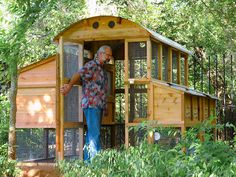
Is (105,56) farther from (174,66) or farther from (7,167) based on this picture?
(7,167)

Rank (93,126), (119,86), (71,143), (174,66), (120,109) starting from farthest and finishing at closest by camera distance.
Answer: (174,66), (119,86), (120,109), (71,143), (93,126)

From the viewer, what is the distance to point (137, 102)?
27.9 feet

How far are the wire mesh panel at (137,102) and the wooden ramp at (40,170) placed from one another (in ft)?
4.81

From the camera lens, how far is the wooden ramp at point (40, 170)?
26.3 ft

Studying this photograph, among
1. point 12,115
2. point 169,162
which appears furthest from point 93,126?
point 169,162

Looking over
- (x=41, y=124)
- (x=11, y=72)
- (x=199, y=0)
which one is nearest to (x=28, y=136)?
(x=41, y=124)

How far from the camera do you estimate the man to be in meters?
8.12

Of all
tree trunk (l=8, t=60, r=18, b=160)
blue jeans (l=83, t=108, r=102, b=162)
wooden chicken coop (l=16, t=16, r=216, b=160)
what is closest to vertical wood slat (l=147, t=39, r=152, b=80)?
wooden chicken coop (l=16, t=16, r=216, b=160)

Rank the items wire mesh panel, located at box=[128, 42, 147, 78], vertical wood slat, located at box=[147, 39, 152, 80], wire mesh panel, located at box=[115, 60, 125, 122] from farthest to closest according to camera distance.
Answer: wire mesh panel, located at box=[115, 60, 125, 122] → wire mesh panel, located at box=[128, 42, 147, 78] → vertical wood slat, located at box=[147, 39, 152, 80]

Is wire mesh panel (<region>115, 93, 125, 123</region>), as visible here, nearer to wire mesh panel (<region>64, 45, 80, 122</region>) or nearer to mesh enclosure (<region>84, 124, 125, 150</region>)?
mesh enclosure (<region>84, 124, 125, 150</region>)

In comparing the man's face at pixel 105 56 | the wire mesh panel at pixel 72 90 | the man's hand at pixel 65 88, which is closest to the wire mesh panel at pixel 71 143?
the wire mesh panel at pixel 72 90

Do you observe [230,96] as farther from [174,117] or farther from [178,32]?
[174,117]

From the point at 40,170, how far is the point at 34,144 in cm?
125

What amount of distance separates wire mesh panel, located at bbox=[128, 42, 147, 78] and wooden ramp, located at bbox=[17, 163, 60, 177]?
1975 mm
